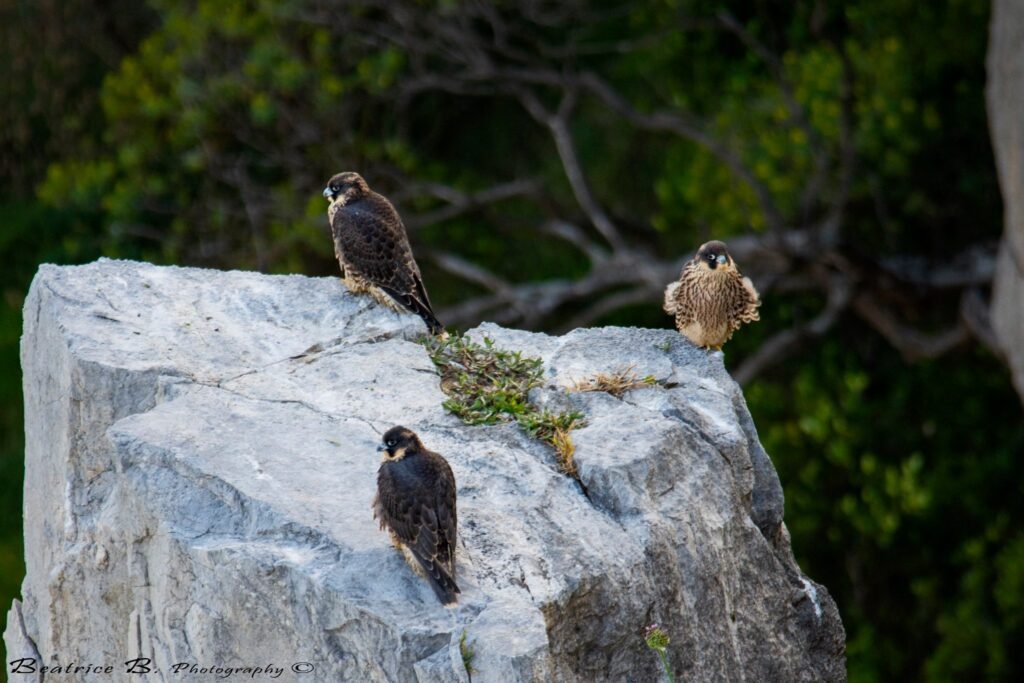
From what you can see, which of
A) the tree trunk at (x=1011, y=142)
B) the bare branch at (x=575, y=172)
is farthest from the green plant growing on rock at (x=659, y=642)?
the bare branch at (x=575, y=172)

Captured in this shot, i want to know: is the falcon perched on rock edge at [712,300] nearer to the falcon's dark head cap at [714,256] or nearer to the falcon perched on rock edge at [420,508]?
the falcon's dark head cap at [714,256]

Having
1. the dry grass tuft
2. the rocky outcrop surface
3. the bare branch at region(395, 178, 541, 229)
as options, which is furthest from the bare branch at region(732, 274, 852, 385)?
the dry grass tuft

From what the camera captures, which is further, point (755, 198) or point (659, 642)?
point (755, 198)

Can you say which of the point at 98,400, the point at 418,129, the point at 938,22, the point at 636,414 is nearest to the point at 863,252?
the point at 938,22

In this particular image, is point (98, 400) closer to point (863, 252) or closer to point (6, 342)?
point (863, 252)

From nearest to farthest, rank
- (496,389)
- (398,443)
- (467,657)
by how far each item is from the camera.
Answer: (467,657) → (398,443) → (496,389)

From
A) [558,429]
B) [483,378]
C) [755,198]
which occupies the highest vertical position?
[755,198]

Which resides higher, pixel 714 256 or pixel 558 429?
pixel 714 256

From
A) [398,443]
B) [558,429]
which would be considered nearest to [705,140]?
[558,429]

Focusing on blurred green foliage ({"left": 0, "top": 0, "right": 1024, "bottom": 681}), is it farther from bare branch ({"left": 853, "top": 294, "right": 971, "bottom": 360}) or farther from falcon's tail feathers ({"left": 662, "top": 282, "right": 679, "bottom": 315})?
falcon's tail feathers ({"left": 662, "top": 282, "right": 679, "bottom": 315})

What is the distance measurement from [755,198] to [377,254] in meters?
4.87

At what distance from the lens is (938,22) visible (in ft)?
34.0

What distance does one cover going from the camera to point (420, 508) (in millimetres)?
4414

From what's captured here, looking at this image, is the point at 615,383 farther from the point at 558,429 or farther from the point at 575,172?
the point at 575,172
